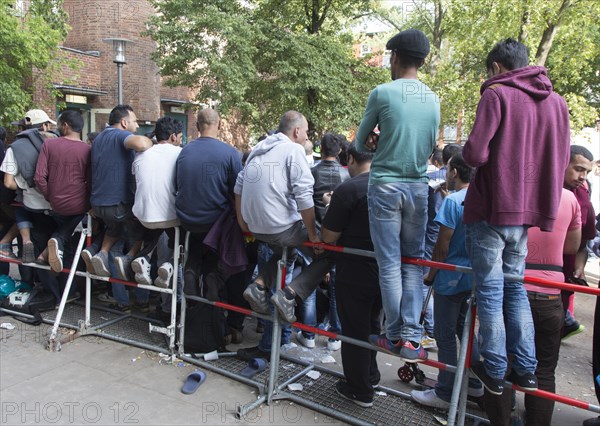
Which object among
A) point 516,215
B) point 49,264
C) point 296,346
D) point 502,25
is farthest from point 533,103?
point 502,25

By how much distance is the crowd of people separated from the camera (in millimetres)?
2768

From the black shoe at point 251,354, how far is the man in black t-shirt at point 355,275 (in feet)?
3.01

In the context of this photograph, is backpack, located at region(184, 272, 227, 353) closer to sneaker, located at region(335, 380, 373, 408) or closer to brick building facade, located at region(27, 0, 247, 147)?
sneaker, located at region(335, 380, 373, 408)

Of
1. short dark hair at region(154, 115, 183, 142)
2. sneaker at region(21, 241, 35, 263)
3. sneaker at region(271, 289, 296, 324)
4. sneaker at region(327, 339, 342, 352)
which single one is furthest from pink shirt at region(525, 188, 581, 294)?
sneaker at region(21, 241, 35, 263)

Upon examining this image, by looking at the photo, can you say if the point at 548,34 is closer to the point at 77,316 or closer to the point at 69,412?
the point at 77,316

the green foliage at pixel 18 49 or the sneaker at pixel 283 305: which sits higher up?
the green foliage at pixel 18 49

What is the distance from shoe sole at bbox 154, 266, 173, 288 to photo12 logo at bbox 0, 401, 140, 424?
3.63ft

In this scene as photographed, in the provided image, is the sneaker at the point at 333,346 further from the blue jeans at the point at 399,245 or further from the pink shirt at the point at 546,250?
the pink shirt at the point at 546,250

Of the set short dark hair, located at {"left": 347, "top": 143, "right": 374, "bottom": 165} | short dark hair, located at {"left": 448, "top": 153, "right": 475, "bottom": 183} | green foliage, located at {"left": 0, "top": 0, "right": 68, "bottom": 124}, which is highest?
green foliage, located at {"left": 0, "top": 0, "right": 68, "bottom": 124}

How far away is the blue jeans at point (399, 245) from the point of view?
3037 mm

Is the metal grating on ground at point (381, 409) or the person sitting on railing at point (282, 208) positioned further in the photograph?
the person sitting on railing at point (282, 208)

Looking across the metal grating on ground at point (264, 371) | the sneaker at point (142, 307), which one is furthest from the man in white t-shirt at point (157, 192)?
the sneaker at point (142, 307)

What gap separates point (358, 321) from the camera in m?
3.57

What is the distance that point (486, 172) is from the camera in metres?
2.80
